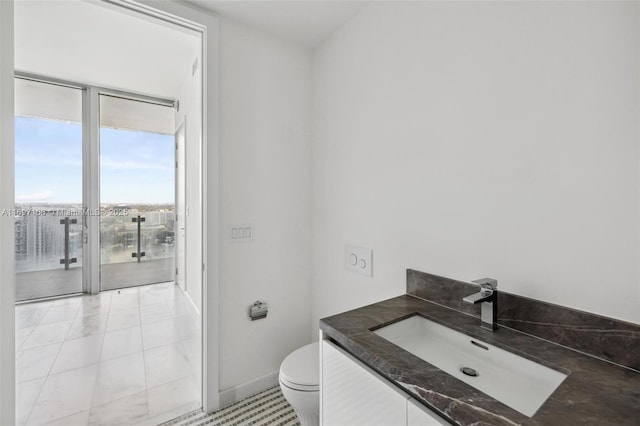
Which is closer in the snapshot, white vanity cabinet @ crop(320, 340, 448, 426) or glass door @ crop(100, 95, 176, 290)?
white vanity cabinet @ crop(320, 340, 448, 426)

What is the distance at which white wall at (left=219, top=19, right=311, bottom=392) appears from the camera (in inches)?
73.2

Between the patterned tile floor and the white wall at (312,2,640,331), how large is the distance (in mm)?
803

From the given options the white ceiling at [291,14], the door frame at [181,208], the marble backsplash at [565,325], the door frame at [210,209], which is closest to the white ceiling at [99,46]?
the door frame at [210,209]

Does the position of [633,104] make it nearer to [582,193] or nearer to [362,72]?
[582,193]

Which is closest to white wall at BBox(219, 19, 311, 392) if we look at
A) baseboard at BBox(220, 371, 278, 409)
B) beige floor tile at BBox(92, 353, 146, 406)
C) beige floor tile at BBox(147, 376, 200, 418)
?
baseboard at BBox(220, 371, 278, 409)

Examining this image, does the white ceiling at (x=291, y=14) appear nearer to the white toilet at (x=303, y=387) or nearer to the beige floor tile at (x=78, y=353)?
the white toilet at (x=303, y=387)

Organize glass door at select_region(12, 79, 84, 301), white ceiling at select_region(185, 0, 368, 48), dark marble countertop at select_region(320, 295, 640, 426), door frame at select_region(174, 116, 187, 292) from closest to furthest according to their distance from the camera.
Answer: dark marble countertop at select_region(320, 295, 640, 426) → white ceiling at select_region(185, 0, 368, 48) → glass door at select_region(12, 79, 84, 301) → door frame at select_region(174, 116, 187, 292)

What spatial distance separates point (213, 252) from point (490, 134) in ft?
5.21

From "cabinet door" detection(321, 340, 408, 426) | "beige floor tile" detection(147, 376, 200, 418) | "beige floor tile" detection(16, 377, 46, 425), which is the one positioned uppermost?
"cabinet door" detection(321, 340, 408, 426)

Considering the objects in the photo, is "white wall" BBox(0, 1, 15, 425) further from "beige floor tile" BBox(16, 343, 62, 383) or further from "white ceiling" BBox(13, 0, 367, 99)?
"beige floor tile" BBox(16, 343, 62, 383)

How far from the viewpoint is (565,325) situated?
943 millimetres

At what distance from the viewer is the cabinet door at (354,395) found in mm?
821

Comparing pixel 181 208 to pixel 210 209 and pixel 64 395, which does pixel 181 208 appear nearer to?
pixel 64 395

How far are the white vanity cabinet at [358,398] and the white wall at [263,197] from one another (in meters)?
0.98
